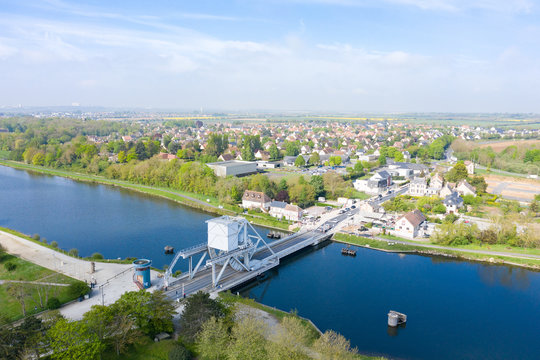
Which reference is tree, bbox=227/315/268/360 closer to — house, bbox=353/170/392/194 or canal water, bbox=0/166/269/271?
canal water, bbox=0/166/269/271

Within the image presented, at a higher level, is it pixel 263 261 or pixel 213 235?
pixel 213 235

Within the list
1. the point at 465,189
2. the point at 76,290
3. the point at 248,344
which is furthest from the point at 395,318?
the point at 465,189

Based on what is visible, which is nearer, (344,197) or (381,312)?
(381,312)

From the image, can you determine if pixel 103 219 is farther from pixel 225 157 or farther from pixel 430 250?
pixel 225 157

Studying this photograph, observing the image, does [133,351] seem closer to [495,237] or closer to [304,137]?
[495,237]

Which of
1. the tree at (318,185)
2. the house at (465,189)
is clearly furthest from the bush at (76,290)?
the house at (465,189)

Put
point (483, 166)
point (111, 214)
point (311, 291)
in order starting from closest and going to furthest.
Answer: point (311, 291) < point (111, 214) < point (483, 166)

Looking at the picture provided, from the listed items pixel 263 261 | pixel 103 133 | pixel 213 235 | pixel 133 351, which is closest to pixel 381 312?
pixel 263 261
